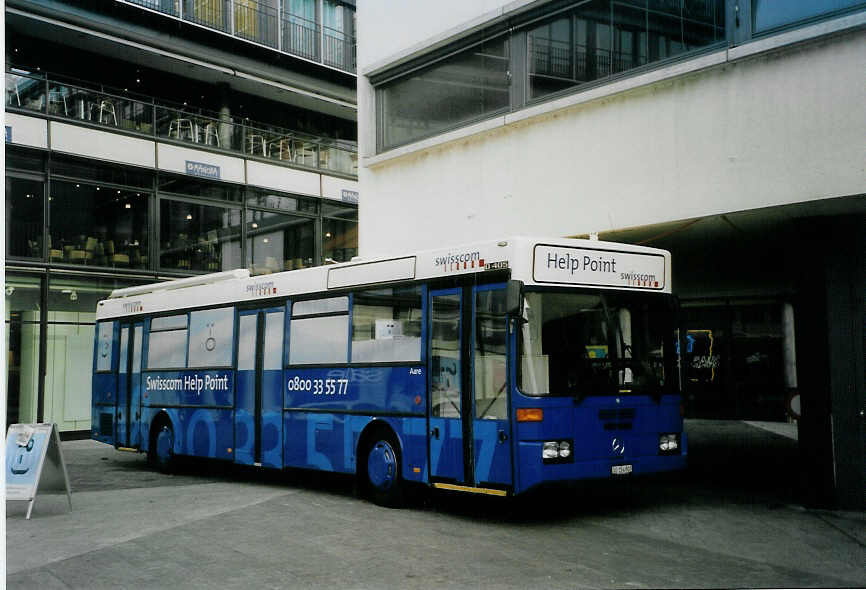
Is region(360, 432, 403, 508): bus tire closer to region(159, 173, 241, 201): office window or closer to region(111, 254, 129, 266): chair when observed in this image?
region(111, 254, 129, 266): chair

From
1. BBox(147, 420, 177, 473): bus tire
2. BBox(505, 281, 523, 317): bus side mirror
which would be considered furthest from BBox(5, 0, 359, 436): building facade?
BBox(505, 281, 523, 317): bus side mirror

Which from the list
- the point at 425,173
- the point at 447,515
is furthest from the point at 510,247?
the point at 425,173

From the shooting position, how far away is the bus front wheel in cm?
1096

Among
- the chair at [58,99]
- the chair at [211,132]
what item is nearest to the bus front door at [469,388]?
the chair at [58,99]

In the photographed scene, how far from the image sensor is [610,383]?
32.1 feet

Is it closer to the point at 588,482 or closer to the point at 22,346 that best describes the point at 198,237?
the point at 22,346

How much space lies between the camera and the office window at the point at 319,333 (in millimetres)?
11852

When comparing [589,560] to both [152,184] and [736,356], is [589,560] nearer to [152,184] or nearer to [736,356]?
[736,356]

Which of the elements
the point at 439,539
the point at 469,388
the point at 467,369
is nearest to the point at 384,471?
the point at 469,388

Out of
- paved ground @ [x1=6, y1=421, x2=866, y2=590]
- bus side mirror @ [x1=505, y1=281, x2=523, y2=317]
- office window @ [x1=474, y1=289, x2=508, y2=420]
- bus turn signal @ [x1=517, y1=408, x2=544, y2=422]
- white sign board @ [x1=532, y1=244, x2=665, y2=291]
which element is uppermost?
white sign board @ [x1=532, y1=244, x2=665, y2=291]

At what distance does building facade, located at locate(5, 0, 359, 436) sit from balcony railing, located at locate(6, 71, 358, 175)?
0.14 ft

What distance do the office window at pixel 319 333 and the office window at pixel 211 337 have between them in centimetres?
177

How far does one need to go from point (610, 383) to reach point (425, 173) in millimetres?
6827

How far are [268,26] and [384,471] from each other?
60.7 ft
